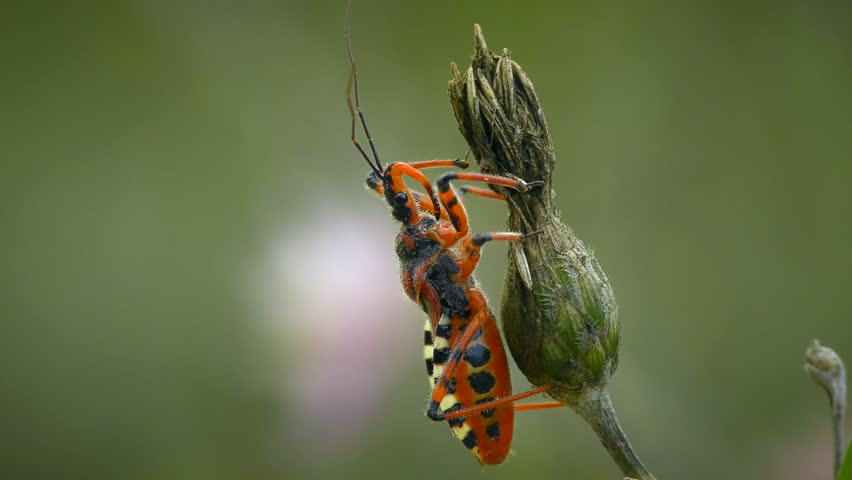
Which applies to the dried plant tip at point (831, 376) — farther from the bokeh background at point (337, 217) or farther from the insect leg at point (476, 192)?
the bokeh background at point (337, 217)

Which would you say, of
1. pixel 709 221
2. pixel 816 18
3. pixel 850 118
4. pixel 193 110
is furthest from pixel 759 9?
pixel 193 110

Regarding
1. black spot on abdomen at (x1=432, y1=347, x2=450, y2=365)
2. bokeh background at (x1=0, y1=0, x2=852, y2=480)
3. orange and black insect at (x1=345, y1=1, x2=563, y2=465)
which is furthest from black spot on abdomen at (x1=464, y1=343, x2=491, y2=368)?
bokeh background at (x1=0, y1=0, x2=852, y2=480)

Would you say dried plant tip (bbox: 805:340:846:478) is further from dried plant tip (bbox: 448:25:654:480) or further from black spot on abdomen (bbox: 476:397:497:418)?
black spot on abdomen (bbox: 476:397:497:418)

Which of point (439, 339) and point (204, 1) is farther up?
point (204, 1)

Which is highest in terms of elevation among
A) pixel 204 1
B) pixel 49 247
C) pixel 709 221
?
pixel 204 1

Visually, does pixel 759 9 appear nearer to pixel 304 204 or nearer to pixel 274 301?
pixel 304 204

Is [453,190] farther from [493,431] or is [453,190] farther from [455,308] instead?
[493,431]
